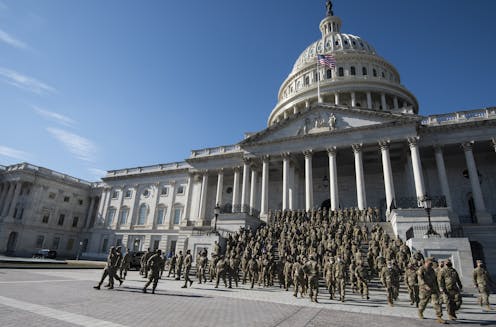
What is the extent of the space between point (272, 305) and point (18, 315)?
6943mm

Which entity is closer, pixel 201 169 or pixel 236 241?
pixel 236 241

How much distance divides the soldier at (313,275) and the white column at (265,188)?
18.4 m

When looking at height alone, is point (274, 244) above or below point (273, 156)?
below

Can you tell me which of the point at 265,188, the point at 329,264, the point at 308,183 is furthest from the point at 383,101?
the point at 329,264

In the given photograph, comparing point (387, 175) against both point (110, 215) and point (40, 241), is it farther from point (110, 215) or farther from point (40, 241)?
point (40, 241)

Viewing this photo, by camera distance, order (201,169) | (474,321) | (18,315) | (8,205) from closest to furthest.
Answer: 1. (18,315)
2. (474,321)
3. (201,169)
4. (8,205)

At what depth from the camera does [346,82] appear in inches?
1882

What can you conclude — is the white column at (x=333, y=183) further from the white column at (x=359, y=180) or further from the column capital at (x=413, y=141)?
the column capital at (x=413, y=141)

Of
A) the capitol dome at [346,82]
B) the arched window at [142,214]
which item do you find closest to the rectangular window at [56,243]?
the arched window at [142,214]

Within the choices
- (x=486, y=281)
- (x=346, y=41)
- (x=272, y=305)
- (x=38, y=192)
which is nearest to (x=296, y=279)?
(x=272, y=305)

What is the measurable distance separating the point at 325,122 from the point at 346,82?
68.9 ft

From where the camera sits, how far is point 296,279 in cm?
1207

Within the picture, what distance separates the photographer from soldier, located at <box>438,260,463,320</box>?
8.20m

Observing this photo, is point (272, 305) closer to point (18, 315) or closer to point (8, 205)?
point (18, 315)
